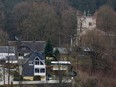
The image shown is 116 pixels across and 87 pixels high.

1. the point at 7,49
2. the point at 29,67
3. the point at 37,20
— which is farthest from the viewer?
the point at 37,20

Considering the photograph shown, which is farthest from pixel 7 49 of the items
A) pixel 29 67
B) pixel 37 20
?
pixel 37 20

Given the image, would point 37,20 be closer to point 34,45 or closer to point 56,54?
point 34,45

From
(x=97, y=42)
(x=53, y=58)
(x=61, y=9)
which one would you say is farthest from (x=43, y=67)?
(x=61, y=9)

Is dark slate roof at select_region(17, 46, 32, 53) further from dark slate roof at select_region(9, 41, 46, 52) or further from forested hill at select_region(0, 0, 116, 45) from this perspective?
forested hill at select_region(0, 0, 116, 45)

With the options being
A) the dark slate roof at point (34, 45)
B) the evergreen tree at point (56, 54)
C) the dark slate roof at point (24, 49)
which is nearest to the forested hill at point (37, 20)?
the dark slate roof at point (34, 45)

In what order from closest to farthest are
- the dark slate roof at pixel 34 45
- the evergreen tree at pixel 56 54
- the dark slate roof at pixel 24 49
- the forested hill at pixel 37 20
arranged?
the evergreen tree at pixel 56 54
the dark slate roof at pixel 24 49
the dark slate roof at pixel 34 45
the forested hill at pixel 37 20

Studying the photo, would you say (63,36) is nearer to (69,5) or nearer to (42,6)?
(42,6)

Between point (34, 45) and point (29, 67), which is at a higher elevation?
point (34, 45)

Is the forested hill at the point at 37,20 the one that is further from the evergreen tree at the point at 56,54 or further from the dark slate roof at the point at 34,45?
the evergreen tree at the point at 56,54

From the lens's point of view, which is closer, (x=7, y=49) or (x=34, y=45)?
(x=7, y=49)
